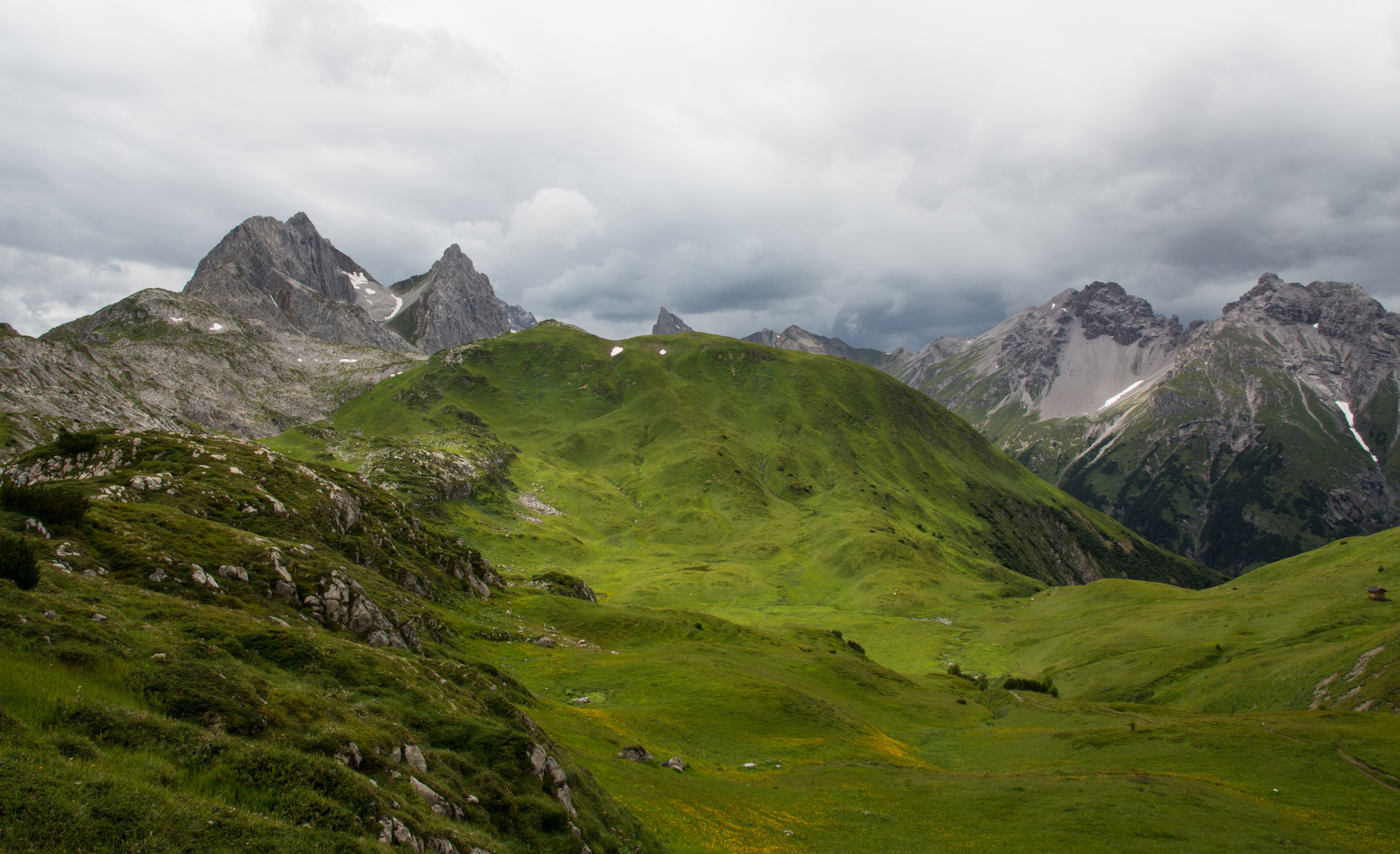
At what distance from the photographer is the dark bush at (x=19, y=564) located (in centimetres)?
2380

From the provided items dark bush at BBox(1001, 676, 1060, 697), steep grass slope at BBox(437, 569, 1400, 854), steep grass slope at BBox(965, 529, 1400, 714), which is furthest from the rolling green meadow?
dark bush at BBox(1001, 676, 1060, 697)

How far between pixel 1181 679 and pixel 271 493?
110 metres

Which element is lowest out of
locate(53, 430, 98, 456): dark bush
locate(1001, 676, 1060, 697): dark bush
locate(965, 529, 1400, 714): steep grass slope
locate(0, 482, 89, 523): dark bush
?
locate(1001, 676, 1060, 697): dark bush

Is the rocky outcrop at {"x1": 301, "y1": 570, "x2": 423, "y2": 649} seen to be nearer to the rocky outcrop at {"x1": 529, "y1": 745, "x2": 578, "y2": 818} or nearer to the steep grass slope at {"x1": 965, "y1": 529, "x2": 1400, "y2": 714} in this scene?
the rocky outcrop at {"x1": 529, "y1": 745, "x2": 578, "y2": 818}

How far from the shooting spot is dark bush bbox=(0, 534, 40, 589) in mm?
23797

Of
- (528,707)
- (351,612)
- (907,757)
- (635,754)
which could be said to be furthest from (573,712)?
(907,757)

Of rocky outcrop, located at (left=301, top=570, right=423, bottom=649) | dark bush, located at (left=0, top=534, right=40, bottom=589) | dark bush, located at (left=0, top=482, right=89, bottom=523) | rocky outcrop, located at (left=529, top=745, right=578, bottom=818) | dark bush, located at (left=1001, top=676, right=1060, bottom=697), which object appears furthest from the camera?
dark bush, located at (left=1001, top=676, right=1060, bottom=697)

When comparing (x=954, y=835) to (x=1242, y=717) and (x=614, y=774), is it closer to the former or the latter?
(x=614, y=774)

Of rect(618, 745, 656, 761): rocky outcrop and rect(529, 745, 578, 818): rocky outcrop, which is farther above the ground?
rect(529, 745, 578, 818): rocky outcrop

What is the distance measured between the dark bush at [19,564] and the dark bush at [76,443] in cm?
4182

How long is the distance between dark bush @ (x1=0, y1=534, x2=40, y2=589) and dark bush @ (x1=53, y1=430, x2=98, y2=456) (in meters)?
41.8

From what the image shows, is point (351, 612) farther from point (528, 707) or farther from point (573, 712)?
point (573, 712)

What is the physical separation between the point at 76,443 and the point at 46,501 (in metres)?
26.9

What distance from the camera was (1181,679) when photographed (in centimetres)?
8675
